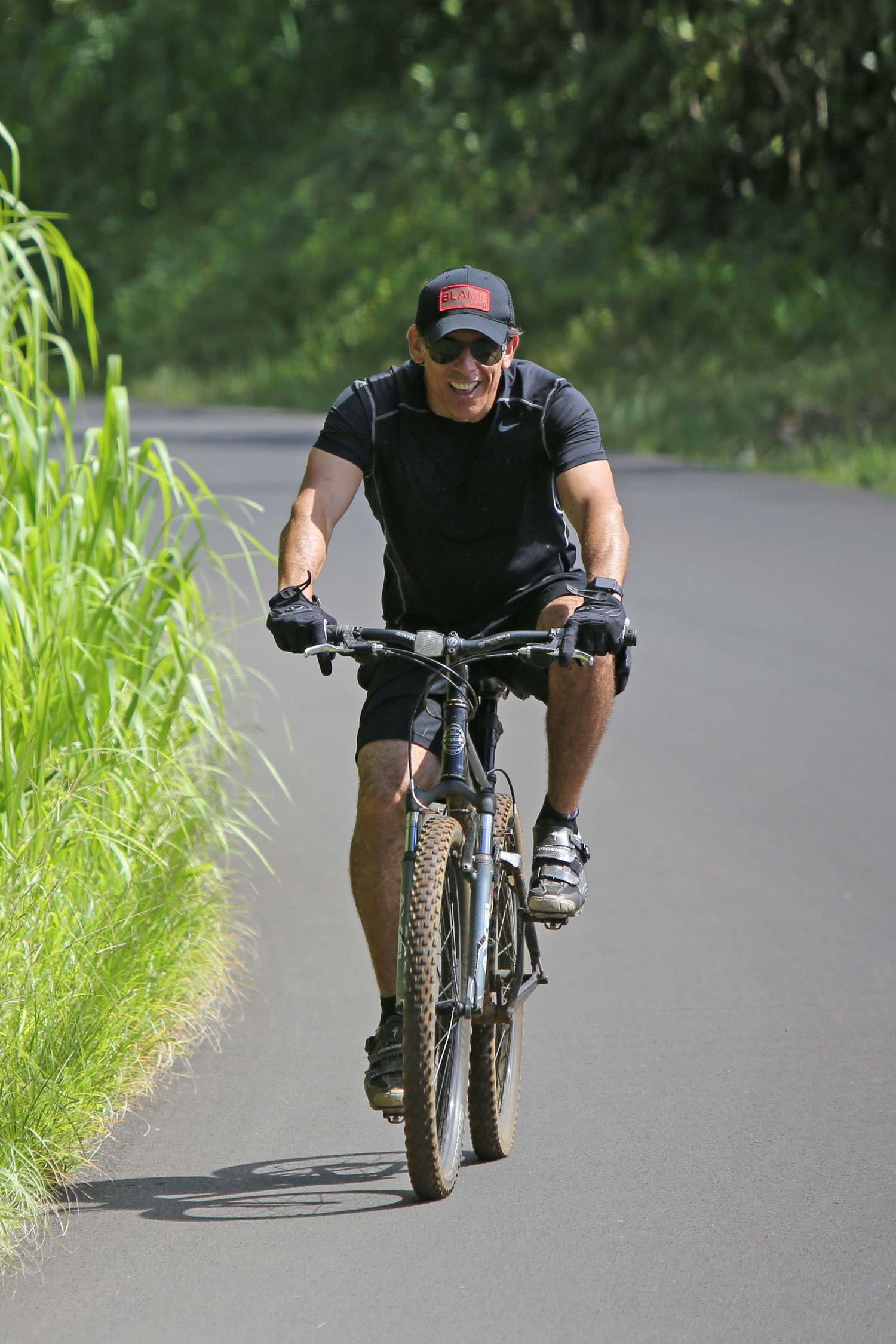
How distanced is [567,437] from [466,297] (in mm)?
474

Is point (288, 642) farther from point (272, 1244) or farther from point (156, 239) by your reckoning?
point (156, 239)

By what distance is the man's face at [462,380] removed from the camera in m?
4.84

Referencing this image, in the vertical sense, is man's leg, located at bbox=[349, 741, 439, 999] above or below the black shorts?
below

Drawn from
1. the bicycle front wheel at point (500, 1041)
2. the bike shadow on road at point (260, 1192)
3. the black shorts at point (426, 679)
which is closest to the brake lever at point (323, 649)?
the black shorts at point (426, 679)

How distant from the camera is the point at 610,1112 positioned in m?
5.08

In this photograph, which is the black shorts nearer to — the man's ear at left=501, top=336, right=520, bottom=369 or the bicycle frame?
the bicycle frame

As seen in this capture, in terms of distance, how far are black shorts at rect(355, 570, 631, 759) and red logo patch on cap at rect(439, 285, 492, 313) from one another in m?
0.72

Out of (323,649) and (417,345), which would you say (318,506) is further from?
(323,649)

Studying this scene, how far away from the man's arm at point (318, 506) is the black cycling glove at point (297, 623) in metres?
0.40

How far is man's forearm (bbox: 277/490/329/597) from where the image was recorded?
4.79 metres

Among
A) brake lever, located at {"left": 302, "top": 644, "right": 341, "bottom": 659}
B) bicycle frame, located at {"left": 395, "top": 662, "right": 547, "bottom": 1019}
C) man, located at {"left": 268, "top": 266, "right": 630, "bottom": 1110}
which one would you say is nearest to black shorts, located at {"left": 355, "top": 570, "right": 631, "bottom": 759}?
man, located at {"left": 268, "top": 266, "right": 630, "bottom": 1110}

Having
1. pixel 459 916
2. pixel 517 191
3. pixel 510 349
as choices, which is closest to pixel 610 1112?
pixel 459 916

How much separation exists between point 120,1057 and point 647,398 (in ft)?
62.8

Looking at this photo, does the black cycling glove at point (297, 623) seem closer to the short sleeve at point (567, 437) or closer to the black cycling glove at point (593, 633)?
the black cycling glove at point (593, 633)
